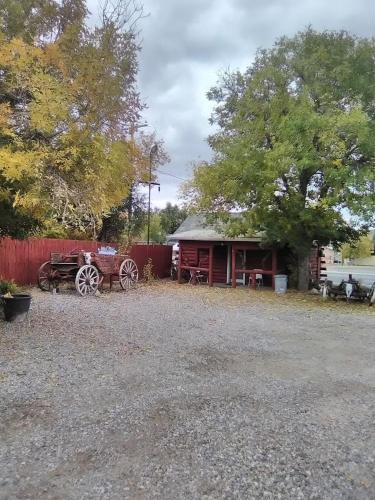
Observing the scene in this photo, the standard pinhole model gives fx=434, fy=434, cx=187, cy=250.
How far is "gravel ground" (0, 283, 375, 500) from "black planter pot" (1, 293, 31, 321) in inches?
12.7

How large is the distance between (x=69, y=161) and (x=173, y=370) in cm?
346

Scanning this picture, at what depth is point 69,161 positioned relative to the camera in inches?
260

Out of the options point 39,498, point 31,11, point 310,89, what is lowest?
point 39,498

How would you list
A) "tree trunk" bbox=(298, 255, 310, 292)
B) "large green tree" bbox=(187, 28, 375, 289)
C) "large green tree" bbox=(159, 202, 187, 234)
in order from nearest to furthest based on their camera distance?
1. "large green tree" bbox=(187, 28, 375, 289)
2. "tree trunk" bbox=(298, 255, 310, 292)
3. "large green tree" bbox=(159, 202, 187, 234)

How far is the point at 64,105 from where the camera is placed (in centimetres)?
620

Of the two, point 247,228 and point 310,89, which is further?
point 247,228

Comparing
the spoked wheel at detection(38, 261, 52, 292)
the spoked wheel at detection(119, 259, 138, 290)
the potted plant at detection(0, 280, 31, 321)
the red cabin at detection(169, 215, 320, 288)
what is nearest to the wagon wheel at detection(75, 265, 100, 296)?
the spoked wheel at detection(38, 261, 52, 292)

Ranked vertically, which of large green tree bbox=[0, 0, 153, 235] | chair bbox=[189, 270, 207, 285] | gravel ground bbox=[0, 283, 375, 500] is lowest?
gravel ground bbox=[0, 283, 375, 500]

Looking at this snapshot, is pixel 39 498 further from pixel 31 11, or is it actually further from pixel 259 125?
pixel 259 125

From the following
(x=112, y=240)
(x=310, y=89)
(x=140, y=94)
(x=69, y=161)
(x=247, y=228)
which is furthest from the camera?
(x=112, y=240)

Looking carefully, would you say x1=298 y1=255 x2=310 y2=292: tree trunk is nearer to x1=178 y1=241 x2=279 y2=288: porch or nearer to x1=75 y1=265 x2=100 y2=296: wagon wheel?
x1=178 y1=241 x2=279 y2=288: porch

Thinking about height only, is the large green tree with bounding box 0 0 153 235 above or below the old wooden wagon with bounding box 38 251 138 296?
above

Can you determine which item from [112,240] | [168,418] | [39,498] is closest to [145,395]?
[168,418]

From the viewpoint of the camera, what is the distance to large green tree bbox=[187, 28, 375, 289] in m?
12.9
